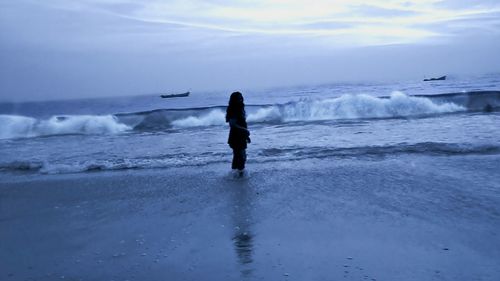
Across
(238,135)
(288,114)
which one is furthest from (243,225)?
(288,114)

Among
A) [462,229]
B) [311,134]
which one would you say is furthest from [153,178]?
[311,134]

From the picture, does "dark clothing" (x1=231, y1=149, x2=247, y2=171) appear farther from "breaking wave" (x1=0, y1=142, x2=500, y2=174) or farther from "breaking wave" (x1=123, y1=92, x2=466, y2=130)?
"breaking wave" (x1=123, y1=92, x2=466, y2=130)

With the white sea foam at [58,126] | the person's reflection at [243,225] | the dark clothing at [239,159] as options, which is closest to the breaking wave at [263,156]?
the dark clothing at [239,159]

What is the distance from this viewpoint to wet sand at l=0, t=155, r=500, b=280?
3.93m

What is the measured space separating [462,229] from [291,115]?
18.2 metres

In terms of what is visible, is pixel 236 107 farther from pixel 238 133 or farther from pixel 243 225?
pixel 243 225

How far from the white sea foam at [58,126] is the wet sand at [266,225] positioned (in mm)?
13716

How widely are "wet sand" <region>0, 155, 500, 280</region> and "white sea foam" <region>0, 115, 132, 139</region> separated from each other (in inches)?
540

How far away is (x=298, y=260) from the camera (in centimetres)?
403

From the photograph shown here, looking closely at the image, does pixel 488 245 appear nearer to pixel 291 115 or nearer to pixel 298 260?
pixel 298 260

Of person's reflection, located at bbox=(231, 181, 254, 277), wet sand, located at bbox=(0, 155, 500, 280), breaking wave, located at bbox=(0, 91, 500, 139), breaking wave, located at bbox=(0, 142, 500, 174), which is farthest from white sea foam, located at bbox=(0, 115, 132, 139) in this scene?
person's reflection, located at bbox=(231, 181, 254, 277)

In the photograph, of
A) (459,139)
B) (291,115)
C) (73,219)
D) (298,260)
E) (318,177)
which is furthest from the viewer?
(291,115)

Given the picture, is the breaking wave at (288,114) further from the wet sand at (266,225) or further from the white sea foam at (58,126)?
the wet sand at (266,225)

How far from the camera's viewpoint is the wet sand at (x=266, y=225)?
12.9 ft
